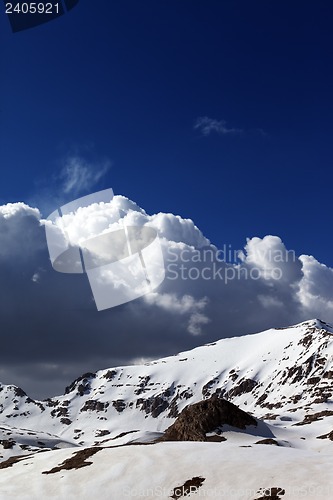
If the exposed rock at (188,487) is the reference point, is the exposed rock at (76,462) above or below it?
above

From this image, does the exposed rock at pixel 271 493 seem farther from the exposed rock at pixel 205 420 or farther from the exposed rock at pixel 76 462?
the exposed rock at pixel 205 420

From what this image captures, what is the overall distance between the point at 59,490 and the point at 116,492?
6.05 metres

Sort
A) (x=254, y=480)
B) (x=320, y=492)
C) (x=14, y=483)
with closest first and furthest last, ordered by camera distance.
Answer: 1. (x=320, y=492)
2. (x=254, y=480)
3. (x=14, y=483)

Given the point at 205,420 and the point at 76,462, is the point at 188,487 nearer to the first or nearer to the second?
the point at 76,462

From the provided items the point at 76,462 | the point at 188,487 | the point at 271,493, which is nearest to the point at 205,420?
the point at 76,462

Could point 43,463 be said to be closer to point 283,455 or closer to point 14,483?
point 14,483

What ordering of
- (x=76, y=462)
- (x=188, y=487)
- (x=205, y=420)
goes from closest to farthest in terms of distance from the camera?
(x=188, y=487)
(x=76, y=462)
(x=205, y=420)

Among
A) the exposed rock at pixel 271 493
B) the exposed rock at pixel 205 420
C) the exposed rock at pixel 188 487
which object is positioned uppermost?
the exposed rock at pixel 205 420

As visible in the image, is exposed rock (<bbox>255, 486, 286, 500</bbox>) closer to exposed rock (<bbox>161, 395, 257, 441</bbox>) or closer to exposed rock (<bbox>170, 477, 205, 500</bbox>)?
exposed rock (<bbox>170, 477, 205, 500</bbox>)

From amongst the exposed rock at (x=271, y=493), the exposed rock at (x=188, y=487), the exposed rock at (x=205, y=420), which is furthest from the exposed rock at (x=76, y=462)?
the exposed rock at (x=205, y=420)

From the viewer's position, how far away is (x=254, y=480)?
1373 inches

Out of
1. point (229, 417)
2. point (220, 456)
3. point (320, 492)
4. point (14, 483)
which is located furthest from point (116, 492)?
point (229, 417)

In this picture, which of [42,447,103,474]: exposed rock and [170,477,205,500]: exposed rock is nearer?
[170,477,205,500]: exposed rock

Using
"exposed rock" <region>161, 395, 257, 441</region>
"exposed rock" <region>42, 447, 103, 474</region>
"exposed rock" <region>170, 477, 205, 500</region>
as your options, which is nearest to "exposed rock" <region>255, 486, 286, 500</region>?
"exposed rock" <region>170, 477, 205, 500</region>
